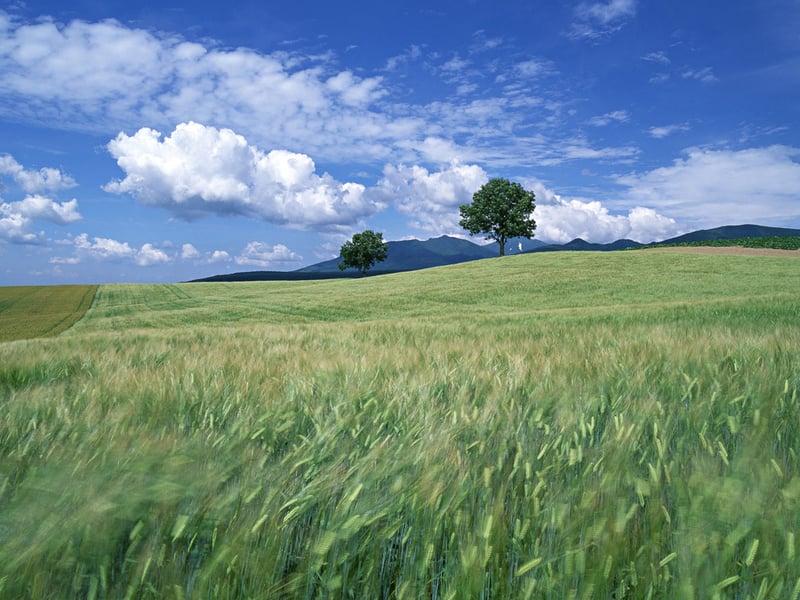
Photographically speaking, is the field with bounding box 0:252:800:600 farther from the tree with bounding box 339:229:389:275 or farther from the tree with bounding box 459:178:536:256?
the tree with bounding box 339:229:389:275

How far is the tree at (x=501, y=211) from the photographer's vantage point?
235ft

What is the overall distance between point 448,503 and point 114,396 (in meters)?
1.85

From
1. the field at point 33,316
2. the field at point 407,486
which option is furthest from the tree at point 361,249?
the field at point 407,486

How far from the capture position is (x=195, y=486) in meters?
1.18

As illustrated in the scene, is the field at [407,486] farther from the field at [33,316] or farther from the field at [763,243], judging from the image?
the field at [763,243]

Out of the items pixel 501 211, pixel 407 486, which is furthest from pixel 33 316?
pixel 501 211

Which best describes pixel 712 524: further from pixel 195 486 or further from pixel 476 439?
pixel 195 486

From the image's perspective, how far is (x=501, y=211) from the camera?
237 feet

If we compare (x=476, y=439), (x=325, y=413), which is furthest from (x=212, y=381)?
(x=476, y=439)

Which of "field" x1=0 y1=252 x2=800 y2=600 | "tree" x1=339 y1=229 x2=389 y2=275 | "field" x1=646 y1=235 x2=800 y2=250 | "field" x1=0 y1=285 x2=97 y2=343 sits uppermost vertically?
"tree" x1=339 y1=229 x2=389 y2=275

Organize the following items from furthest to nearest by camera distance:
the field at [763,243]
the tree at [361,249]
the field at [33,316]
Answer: the tree at [361,249]
the field at [763,243]
the field at [33,316]

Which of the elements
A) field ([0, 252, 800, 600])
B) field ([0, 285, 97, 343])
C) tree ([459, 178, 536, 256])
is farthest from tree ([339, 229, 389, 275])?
field ([0, 252, 800, 600])

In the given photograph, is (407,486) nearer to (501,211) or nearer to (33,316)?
(33,316)

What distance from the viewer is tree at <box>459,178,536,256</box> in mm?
71562
